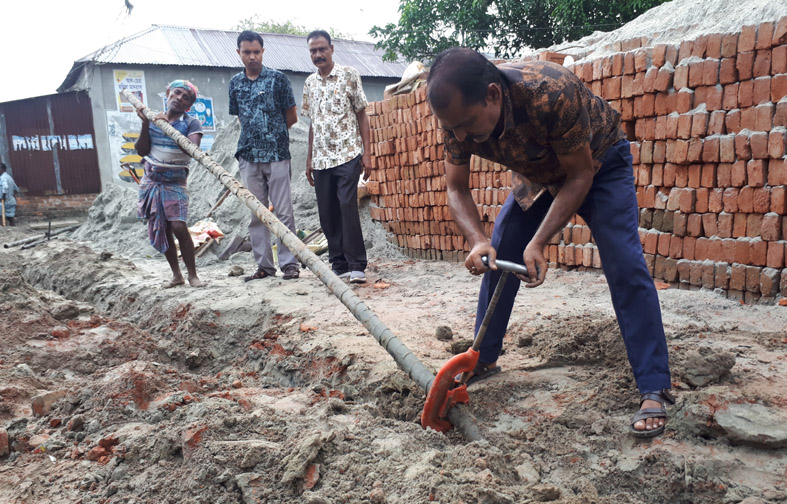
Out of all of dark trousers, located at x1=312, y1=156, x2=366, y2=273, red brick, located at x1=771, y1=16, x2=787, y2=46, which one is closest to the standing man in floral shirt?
dark trousers, located at x1=312, y1=156, x2=366, y2=273

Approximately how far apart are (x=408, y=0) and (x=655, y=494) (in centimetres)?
1448

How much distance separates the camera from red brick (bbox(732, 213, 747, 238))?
3.65m

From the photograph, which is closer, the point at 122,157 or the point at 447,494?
the point at 447,494

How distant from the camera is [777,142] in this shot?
3.40m

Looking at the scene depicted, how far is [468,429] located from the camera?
85.5 inches

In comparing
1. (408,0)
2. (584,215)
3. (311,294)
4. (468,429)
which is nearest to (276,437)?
(468,429)

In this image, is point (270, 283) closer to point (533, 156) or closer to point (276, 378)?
point (276, 378)

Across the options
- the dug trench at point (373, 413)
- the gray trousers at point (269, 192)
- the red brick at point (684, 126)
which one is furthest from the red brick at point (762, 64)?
the gray trousers at point (269, 192)

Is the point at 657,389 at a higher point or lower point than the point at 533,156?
lower

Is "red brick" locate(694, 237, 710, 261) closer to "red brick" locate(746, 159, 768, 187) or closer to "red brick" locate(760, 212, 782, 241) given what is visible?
"red brick" locate(760, 212, 782, 241)

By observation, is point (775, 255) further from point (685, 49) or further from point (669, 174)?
point (685, 49)

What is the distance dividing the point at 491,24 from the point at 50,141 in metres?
11.1

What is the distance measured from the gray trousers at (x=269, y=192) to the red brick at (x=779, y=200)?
353 centimetres

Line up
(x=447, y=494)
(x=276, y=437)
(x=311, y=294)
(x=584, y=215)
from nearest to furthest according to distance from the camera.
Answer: (x=447, y=494) < (x=276, y=437) < (x=584, y=215) < (x=311, y=294)
